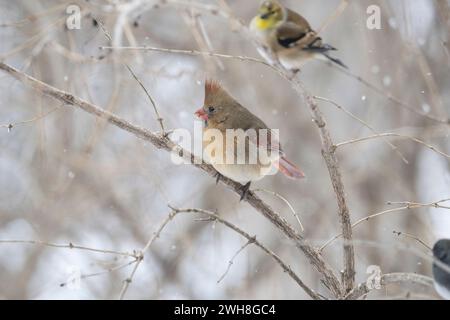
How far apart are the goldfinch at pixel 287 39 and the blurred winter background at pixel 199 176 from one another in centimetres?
206

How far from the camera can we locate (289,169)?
304 cm

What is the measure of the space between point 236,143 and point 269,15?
2.53 feet

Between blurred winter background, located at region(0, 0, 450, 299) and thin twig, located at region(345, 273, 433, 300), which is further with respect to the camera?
blurred winter background, located at region(0, 0, 450, 299)

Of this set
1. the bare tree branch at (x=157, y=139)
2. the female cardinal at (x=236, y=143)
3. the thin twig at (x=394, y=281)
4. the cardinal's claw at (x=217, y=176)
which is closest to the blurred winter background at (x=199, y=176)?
the female cardinal at (x=236, y=143)

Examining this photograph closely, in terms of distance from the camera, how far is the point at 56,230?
17.3 ft

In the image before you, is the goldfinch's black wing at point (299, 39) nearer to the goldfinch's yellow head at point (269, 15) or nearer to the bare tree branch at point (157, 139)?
the goldfinch's yellow head at point (269, 15)

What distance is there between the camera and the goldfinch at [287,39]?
2.46m

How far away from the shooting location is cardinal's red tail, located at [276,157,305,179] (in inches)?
117

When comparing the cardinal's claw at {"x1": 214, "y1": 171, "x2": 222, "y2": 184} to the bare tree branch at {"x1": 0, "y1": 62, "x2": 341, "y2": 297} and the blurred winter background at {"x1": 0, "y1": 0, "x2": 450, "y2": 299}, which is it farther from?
the blurred winter background at {"x1": 0, "y1": 0, "x2": 450, "y2": 299}

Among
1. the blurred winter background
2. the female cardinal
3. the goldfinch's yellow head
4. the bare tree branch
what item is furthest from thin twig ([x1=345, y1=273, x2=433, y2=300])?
the blurred winter background

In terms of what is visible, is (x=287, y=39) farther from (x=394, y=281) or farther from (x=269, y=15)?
(x=394, y=281)

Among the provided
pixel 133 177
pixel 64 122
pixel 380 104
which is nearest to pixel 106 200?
pixel 133 177

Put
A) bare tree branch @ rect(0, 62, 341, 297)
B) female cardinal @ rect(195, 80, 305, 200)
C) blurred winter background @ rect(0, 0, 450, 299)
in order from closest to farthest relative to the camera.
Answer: bare tree branch @ rect(0, 62, 341, 297), female cardinal @ rect(195, 80, 305, 200), blurred winter background @ rect(0, 0, 450, 299)
